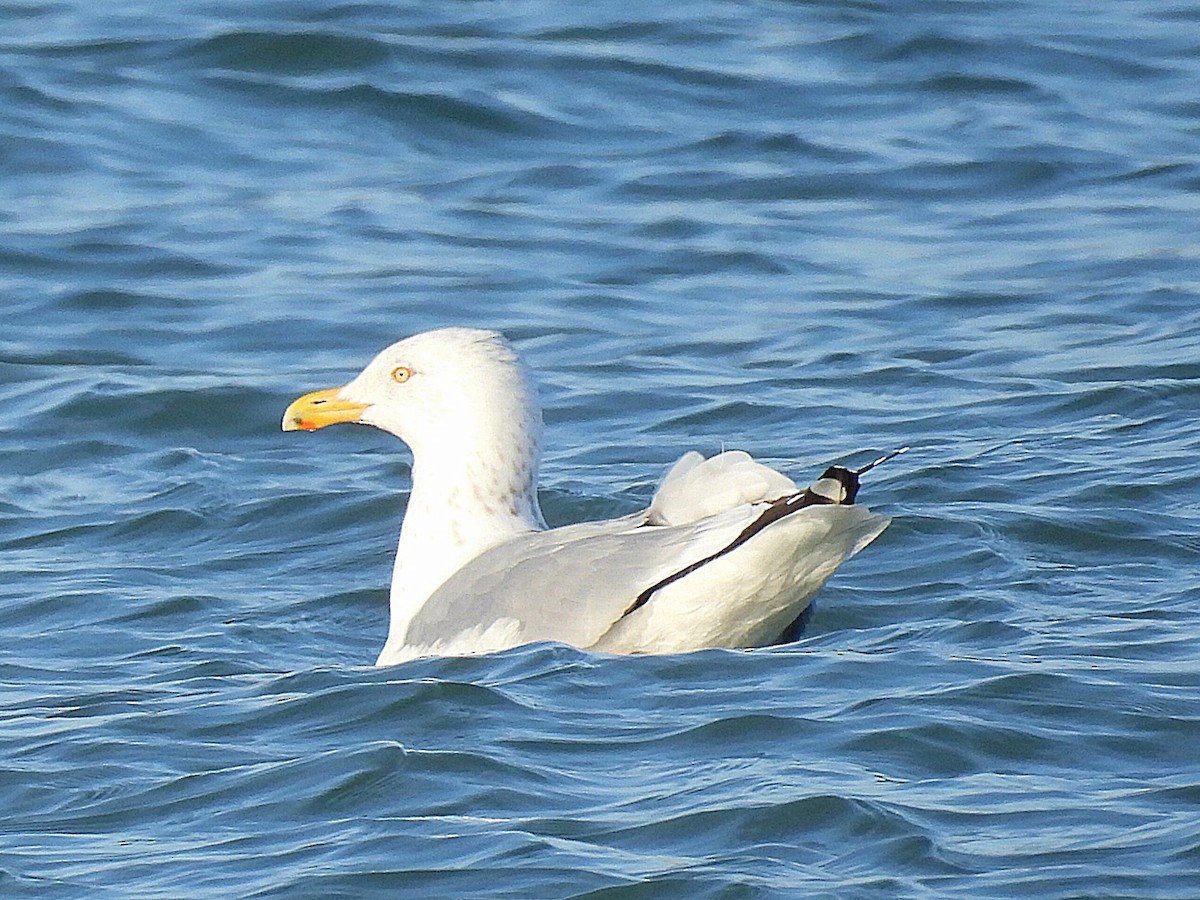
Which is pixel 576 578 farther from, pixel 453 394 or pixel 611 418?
pixel 611 418

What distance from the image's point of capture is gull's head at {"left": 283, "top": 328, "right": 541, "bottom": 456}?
6.82m

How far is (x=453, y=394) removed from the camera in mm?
6859

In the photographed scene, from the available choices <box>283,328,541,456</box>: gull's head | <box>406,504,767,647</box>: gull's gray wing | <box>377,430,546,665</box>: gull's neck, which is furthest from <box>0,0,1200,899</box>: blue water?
<box>283,328,541,456</box>: gull's head

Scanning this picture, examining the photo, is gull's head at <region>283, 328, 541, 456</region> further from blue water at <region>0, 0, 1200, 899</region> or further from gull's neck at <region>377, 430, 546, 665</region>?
blue water at <region>0, 0, 1200, 899</region>

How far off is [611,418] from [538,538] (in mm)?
2755

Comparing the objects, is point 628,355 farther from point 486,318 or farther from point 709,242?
point 709,242

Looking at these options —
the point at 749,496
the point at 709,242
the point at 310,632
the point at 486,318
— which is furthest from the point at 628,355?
the point at 749,496

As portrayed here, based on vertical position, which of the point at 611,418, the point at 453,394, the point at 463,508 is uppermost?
the point at 453,394

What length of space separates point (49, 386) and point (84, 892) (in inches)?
213

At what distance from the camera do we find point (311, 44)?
14422 mm

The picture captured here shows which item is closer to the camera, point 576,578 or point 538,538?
point 576,578

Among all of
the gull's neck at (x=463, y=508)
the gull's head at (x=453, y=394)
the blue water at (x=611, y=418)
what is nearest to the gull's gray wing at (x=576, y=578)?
the blue water at (x=611, y=418)

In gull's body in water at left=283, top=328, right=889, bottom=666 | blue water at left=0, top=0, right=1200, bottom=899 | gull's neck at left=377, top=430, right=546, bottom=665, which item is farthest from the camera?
gull's neck at left=377, top=430, right=546, bottom=665

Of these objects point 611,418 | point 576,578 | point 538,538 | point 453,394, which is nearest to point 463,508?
point 453,394
